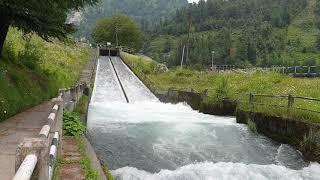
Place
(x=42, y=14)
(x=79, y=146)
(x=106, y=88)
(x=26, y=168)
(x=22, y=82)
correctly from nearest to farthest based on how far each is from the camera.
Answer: (x=26, y=168), (x=79, y=146), (x=42, y=14), (x=22, y=82), (x=106, y=88)

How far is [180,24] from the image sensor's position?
196 metres

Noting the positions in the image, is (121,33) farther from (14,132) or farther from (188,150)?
(14,132)

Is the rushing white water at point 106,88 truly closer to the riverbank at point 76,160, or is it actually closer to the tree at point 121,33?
the riverbank at point 76,160

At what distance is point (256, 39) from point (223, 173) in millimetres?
135654

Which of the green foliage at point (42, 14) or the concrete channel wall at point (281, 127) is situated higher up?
the green foliage at point (42, 14)

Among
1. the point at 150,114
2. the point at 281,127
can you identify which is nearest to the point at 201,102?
the point at 150,114

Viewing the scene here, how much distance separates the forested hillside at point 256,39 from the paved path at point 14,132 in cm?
9078

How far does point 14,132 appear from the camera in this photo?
1091cm

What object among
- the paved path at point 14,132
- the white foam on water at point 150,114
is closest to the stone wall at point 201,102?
the white foam on water at point 150,114

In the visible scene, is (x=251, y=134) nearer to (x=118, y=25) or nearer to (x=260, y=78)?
(x=260, y=78)

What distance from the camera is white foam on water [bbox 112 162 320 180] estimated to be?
12.0 metres

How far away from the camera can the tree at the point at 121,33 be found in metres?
118

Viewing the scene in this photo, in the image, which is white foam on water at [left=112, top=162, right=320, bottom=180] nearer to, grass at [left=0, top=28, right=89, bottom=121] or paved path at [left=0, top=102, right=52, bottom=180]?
paved path at [left=0, top=102, right=52, bottom=180]

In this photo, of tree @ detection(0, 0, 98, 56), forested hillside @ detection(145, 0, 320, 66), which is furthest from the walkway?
forested hillside @ detection(145, 0, 320, 66)
